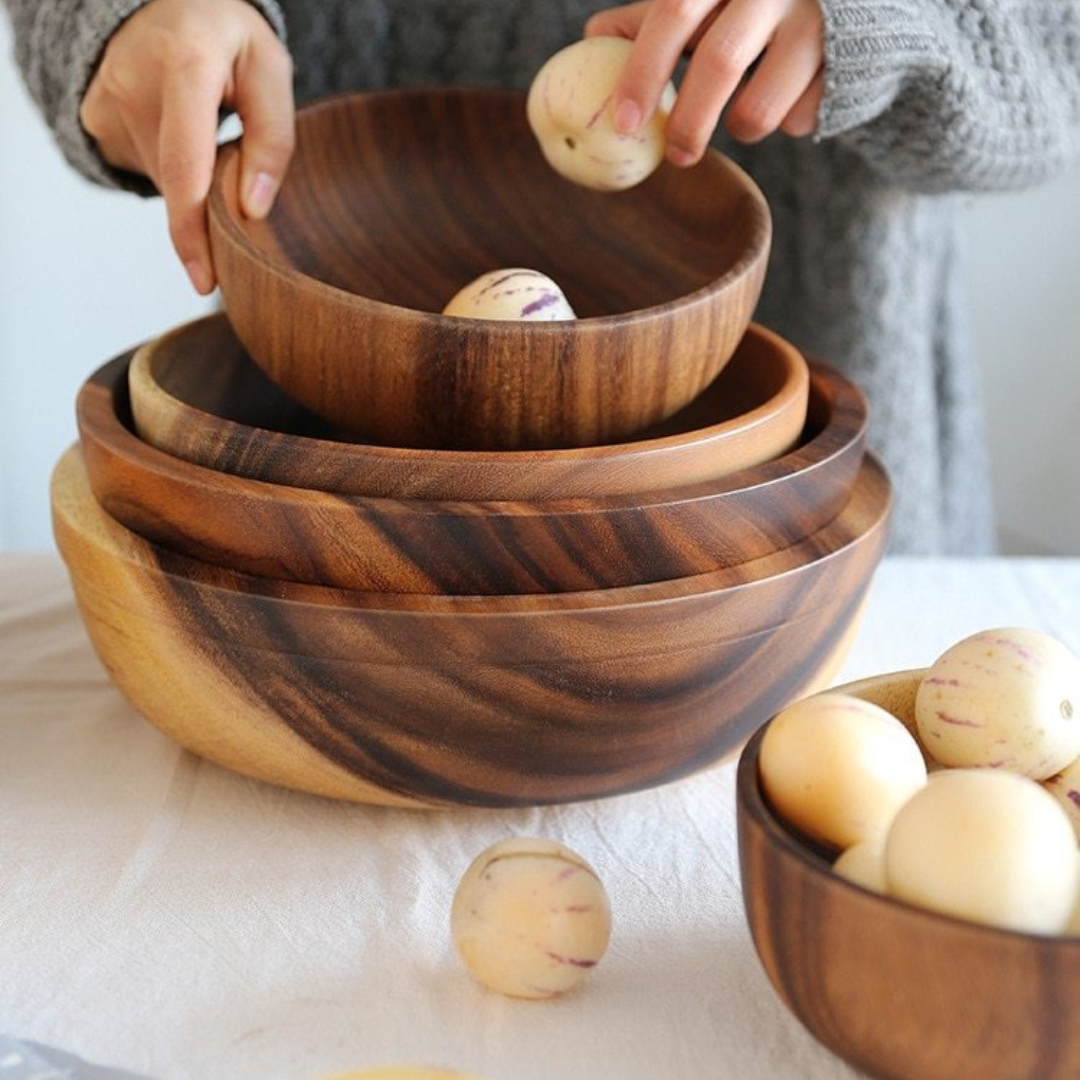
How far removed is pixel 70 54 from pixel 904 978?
631 millimetres

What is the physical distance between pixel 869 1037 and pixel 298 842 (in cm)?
24

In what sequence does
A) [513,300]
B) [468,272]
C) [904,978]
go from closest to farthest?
[904,978] → [513,300] → [468,272]

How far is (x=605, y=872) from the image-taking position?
1.68ft

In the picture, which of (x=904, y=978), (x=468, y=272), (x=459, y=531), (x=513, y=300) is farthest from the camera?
(x=468, y=272)

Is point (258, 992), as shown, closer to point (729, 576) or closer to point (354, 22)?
point (729, 576)

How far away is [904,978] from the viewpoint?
35 cm

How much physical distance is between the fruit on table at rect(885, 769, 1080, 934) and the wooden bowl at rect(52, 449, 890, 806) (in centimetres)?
14

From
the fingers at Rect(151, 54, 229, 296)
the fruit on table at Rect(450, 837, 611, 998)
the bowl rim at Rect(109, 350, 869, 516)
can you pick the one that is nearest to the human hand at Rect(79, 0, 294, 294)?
the fingers at Rect(151, 54, 229, 296)

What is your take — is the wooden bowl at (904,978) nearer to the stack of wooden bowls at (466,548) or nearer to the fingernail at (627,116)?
the stack of wooden bowls at (466,548)

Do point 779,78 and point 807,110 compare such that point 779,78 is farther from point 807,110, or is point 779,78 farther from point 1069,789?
point 1069,789

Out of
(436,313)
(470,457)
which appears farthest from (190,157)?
(470,457)

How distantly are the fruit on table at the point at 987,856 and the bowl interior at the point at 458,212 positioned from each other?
358 mm

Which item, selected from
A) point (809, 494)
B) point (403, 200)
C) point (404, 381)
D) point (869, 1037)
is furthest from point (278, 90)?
point (869, 1037)

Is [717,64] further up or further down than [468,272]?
further up
